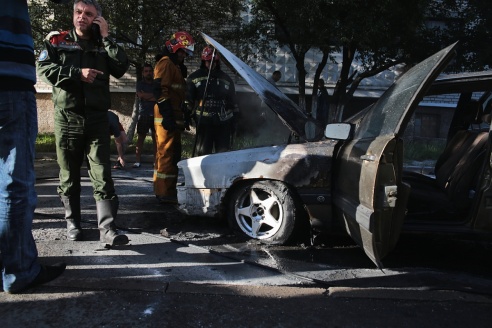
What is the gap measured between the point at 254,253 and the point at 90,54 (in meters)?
2.16

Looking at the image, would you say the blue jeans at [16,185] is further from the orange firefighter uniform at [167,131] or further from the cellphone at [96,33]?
the orange firefighter uniform at [167,131]

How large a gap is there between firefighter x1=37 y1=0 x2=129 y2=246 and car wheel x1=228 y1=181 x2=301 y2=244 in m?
1.03

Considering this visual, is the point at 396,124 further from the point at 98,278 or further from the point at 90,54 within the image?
the point at 90,54

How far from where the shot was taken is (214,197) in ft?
12.6

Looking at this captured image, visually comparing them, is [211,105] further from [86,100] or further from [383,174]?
[383,174]

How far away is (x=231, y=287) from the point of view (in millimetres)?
2816

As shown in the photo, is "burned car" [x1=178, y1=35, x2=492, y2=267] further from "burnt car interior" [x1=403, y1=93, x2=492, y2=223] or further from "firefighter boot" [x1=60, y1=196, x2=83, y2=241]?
"firefighter boot" [x1=60, y1=196, x2=83, y2=241]

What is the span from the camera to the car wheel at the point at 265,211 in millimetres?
3520

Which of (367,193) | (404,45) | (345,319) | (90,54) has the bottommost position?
(345,319)

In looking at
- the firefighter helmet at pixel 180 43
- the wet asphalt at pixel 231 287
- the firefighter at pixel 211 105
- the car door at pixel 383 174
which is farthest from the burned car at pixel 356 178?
the firefighter at pixel 211 105

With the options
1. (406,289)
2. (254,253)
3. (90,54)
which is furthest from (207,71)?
(406,289)

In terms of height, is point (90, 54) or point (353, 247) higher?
point (90, 54)

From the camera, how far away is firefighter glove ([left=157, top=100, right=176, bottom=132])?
463cm

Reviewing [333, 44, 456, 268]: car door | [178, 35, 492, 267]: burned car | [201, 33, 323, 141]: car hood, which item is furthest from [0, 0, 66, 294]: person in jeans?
[333, 44, 456, 268]: car door
